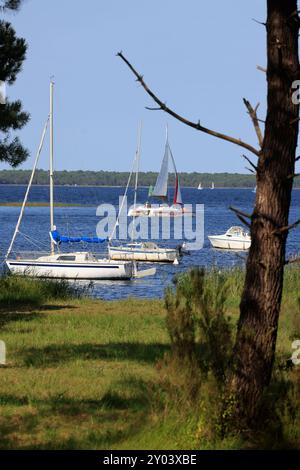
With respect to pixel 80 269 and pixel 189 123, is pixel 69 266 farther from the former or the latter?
pixel 189 123

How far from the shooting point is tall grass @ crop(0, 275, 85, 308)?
62.4 ft

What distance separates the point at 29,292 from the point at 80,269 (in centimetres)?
2040

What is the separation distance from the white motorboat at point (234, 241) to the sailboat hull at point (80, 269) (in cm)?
2114

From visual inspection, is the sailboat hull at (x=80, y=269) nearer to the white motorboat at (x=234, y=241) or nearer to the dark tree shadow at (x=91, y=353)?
the white motorboat at (x=234, y=241)

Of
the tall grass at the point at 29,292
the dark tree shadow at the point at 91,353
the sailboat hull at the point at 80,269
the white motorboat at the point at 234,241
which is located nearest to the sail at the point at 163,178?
the white motorboat at the point at 234,241

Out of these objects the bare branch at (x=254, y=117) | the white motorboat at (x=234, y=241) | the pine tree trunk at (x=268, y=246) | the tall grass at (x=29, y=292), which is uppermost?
the bare branch at (x=254, y=117)

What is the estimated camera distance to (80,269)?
132 feet

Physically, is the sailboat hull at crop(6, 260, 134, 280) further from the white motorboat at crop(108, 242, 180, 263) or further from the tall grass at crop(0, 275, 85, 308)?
the tall grass at crop(0, 275, 85, 308)

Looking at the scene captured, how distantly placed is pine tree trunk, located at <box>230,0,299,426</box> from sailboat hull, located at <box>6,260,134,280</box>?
105 feet

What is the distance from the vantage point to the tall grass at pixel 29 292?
1902 cm

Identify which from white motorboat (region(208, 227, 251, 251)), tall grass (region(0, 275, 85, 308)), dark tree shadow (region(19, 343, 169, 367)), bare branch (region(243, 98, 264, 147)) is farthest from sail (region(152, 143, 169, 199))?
bare branch (region(243, 98, 264, 147))

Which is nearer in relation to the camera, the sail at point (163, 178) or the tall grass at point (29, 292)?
the tall grass at point (29, 292)
